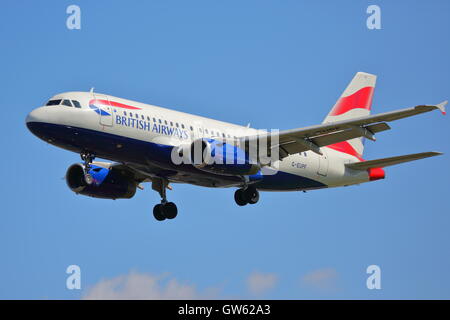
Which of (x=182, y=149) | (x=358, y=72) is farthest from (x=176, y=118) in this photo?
(x=358, y=72)

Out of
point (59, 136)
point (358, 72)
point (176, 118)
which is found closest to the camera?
point (59, 136)

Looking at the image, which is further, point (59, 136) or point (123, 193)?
point (123, 193)

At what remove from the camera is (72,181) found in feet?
159

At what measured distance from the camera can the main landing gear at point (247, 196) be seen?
47812 mm

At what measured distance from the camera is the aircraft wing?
40.8m

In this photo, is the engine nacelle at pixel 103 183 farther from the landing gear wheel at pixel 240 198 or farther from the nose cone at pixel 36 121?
the landing gear wheel at pixel 240 198

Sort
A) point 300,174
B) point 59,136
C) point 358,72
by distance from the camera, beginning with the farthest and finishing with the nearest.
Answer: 1. point 358,72
2. point 300,174
3. point 59,136

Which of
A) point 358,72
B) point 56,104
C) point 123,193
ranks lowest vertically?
point 123,193

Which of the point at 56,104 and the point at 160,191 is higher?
the point at 56,104

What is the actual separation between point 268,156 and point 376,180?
818cm

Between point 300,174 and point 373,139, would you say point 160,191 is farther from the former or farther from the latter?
point 373,139

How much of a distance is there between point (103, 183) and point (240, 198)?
7.60 meters

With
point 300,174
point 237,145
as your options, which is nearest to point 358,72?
point 300,174

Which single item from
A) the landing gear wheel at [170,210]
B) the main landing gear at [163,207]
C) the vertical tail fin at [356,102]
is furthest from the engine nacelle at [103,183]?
the vertical tail fin at [356,102]
